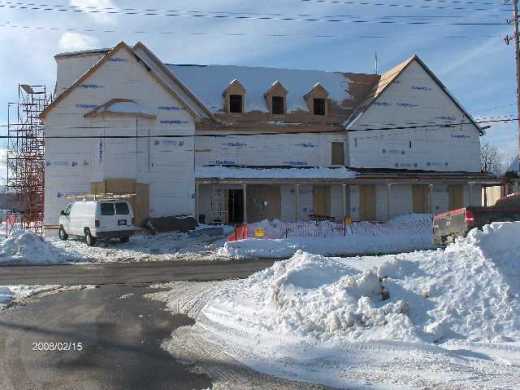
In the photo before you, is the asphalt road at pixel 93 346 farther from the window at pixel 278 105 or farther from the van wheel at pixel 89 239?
the window at pixel 278 105

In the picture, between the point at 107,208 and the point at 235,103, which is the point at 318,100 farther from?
the point at 107,208

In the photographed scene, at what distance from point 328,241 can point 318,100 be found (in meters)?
13.6

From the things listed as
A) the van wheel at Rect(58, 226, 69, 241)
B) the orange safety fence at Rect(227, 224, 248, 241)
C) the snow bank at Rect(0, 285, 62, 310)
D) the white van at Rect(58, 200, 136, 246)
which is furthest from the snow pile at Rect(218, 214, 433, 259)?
the van wheel at Rect(58, 226, 69, 241)

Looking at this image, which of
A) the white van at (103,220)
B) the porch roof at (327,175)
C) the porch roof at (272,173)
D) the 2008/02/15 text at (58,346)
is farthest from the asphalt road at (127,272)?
the porch roof at (272,173)

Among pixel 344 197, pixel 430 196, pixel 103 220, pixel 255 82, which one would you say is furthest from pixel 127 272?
pixel 430 196

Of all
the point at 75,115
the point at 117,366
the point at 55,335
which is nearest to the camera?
the point at 117,366

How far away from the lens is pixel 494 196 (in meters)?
49.3

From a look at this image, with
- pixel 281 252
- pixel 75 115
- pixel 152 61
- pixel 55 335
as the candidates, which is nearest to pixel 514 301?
pixel 55 335

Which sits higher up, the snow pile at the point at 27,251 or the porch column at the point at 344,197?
the porch column at the point at 344,197

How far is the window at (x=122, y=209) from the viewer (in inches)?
928

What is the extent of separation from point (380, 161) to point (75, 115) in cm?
1837

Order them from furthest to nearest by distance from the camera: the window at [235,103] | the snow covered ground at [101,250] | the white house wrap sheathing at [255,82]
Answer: the white house wrap sheathing at [255,82] → the window at [235,103] → the snow covered ground at [101,250]

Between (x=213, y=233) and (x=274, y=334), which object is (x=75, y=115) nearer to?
(x=213, y=233)

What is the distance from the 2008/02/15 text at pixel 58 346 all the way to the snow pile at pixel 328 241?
1327cm
